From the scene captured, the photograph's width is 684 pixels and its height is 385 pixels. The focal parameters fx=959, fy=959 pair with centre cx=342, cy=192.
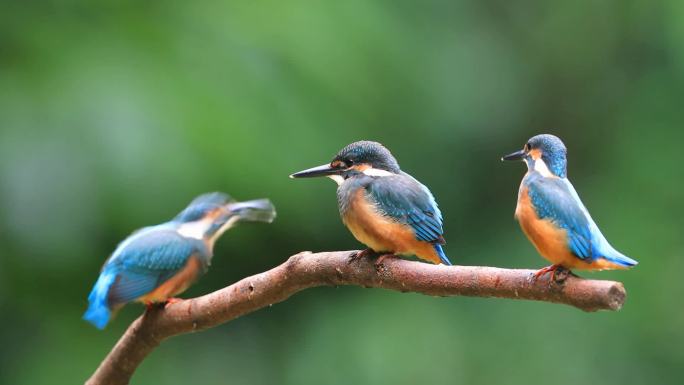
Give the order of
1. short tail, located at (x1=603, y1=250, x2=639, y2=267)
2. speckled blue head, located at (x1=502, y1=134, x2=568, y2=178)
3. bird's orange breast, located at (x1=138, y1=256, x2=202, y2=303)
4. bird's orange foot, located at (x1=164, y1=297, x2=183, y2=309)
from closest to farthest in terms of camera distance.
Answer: short tail, located at (x1=603, y1=250, x2=639, y2=267) < speckled blue head, located at (x1=502, y1=134, x2=568, y2=178) < bird's orange breast, located at (x1=138, y1=256, x2=202, y2=303) < bird's orange foot, located at (x1=164, y1=297, x2=183, y2=309)

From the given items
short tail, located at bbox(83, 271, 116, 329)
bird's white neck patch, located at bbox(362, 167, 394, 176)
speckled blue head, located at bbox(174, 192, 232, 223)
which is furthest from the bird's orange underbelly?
short tail, located at bbox(83, 271, 116, 329)

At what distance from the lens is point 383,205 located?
174cm

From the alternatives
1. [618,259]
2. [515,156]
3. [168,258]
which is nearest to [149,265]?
[168,258]

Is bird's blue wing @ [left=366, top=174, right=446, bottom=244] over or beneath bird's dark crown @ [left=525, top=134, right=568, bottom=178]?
beneath

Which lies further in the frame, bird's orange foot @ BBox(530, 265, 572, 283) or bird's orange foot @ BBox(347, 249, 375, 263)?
bird's orange foot @ BBox(347, 249, 375, 263)

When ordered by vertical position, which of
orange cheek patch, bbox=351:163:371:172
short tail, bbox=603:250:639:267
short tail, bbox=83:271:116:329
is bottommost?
short tail, bbox=603:250:639:267

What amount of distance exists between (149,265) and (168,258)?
4 cm

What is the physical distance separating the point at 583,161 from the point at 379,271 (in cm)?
231

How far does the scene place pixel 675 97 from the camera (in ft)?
12.1

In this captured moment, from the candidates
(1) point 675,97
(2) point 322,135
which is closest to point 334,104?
(2) point 322,135

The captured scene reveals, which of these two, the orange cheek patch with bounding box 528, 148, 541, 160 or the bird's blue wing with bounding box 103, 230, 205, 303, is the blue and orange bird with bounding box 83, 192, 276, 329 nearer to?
the bird's blue wing with bounding box 103, 230, 205, 303

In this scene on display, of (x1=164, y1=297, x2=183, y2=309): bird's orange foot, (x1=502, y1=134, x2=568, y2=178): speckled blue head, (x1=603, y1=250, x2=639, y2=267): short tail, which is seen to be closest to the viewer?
(x1=603, y1=250, x2=639, y2=267): short tail

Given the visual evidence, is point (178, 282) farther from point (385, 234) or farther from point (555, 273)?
point (555, 273)

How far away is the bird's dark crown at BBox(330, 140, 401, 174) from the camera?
1.81 meters
